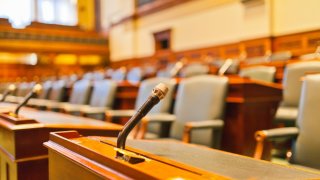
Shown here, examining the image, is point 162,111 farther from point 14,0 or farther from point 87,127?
point 14,0

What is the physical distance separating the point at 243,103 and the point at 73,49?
7294 mm

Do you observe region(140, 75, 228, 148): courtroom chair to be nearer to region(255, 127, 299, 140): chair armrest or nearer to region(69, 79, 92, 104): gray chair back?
region(255, 127, 299, 140): chair armrest

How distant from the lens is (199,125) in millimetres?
1563

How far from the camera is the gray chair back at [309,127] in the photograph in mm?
1254

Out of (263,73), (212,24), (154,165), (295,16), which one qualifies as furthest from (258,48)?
(154,165)

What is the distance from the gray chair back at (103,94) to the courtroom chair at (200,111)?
81 centimetres

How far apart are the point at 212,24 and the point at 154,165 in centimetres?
558

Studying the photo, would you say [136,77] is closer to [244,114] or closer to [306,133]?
[244,114]

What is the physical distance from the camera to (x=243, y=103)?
6.15 ft

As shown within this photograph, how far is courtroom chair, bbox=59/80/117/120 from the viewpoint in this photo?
2.46 meters

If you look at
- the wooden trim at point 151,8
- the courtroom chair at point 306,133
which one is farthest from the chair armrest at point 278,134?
the wooden trim at point 151,8

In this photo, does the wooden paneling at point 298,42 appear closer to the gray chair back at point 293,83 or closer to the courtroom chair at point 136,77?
the courtroom chair at point 136,77

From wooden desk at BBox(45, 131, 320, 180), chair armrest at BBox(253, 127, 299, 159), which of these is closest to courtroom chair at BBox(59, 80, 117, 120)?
chair armrest at BBox(253, 127, 299, 159)

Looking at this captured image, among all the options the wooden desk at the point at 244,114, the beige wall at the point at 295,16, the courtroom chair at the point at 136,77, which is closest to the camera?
the wooden desk at the point at 244,114
